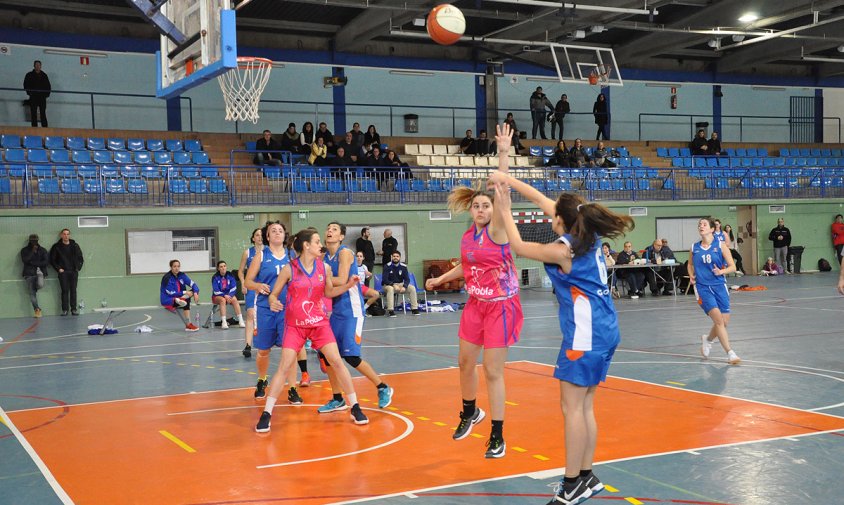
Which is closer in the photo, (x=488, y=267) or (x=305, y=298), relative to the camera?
(x=488, y=267)

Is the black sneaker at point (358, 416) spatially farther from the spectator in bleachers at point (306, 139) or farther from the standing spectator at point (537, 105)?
the standing spectator at point (537, 105)

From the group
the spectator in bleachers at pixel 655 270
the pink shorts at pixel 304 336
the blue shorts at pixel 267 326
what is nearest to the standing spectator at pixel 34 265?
the blue shorts at pixel 267 326

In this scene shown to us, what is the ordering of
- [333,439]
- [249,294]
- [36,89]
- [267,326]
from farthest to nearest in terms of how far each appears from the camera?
[36,89], [249,294], [267,326], [333,439]

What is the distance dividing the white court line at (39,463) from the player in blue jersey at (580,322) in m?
3.43

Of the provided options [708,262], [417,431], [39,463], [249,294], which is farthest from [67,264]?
[417,431]

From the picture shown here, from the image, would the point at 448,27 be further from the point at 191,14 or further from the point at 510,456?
the point at 510,456

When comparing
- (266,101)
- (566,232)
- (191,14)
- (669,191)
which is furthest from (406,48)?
(566,232)

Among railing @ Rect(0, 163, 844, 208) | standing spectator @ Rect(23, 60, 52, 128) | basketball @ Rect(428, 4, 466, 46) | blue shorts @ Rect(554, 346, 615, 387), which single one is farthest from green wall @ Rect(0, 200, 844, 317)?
blue shorts @ Rect(554, 346, 615, 387)

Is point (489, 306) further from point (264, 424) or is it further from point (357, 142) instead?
point (357, 142)

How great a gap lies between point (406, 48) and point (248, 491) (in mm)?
28669

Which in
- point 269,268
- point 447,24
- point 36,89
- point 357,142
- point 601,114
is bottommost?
point 269,268

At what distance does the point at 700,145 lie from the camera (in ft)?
112

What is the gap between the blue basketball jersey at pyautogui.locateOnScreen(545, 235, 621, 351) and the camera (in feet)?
17.1

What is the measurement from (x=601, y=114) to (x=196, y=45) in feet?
83.7
